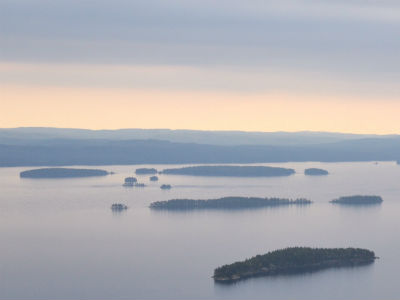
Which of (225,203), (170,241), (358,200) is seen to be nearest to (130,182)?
(225,203)

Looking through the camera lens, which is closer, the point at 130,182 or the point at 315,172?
the point at 130,182

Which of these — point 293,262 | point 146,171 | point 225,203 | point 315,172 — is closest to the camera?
point 293,262

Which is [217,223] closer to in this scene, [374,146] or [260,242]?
[260,242]

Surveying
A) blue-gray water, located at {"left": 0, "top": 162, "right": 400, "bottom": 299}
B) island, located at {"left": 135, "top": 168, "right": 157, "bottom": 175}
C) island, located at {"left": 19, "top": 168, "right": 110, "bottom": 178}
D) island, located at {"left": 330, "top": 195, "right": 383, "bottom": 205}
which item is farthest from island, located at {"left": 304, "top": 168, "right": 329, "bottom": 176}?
island, located at {"left": 330, "top": 195, "right": 383, "bottom": 205}

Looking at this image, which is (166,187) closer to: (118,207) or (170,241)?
(118,207)

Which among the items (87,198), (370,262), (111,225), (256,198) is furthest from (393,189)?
(370,262)

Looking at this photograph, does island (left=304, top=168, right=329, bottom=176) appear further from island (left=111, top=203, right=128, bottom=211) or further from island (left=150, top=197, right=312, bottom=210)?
island (left=111, top=203, right=128, bottom=211)

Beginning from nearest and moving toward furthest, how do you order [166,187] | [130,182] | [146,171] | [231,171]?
[166,187] → [130,182] → [146,171] → [231,171]
